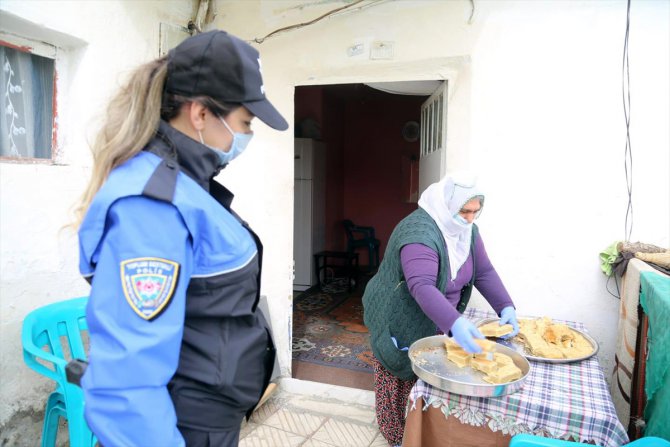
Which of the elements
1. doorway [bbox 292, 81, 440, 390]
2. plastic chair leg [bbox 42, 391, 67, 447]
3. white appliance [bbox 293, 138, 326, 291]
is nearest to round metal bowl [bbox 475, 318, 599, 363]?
plastic chair leg [bbox 42, 391, 67, 447]

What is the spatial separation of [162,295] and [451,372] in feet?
4.29

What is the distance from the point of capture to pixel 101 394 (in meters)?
0.91

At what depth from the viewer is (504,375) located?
67.2 inches

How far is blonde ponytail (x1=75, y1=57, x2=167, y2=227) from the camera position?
1.02 m

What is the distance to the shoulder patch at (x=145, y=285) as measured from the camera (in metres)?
0.91

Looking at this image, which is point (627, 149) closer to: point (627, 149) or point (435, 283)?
point (627, 149)

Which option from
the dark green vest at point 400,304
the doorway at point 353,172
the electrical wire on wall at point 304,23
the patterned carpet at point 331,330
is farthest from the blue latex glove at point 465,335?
the doorway at point 353,172

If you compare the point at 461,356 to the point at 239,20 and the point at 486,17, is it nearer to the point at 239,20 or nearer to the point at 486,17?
the point at 486,17

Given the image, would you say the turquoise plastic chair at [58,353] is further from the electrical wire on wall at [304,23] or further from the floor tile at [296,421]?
the electrical wire on wall at [304,23]

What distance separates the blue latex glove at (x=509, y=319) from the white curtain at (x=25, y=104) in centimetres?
253

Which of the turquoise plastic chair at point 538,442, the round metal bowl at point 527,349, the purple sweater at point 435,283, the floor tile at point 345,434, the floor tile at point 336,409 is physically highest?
the purple sweater at point 435,283

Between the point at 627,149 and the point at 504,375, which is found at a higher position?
the point at 627,149

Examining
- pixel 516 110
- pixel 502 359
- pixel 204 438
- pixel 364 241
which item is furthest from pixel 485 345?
pixel 364 241

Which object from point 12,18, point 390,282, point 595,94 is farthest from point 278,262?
point 595,94
